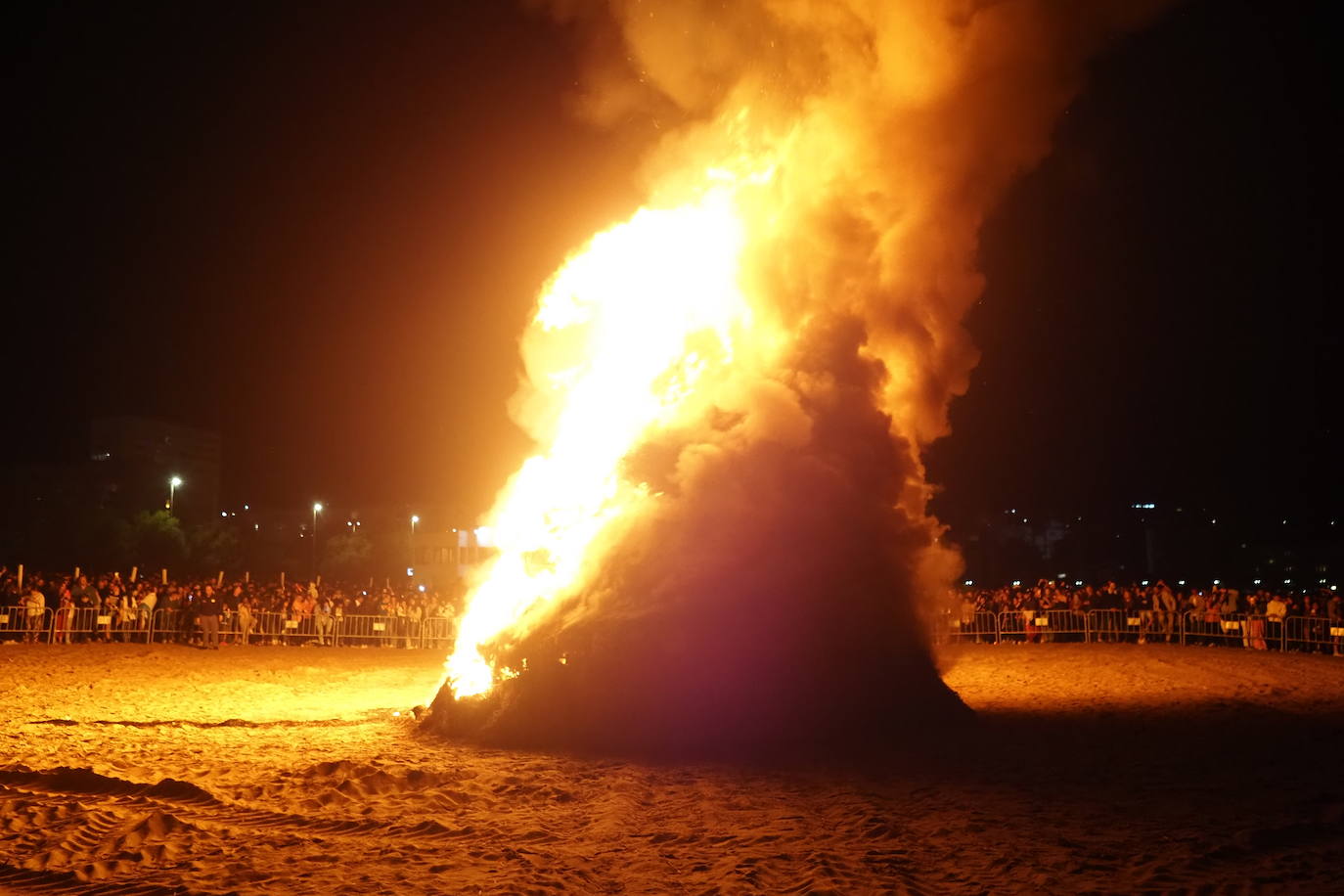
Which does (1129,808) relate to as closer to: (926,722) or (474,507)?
(926,722)

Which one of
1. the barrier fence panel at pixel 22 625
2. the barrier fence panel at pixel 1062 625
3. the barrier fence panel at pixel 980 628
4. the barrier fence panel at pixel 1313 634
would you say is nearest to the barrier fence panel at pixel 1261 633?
the barrier fence panel at pixel 1313 634

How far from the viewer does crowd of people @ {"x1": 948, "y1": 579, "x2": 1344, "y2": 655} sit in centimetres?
2723

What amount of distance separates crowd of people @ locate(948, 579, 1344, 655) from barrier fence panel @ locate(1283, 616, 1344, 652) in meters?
0.02

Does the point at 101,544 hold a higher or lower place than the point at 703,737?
higher

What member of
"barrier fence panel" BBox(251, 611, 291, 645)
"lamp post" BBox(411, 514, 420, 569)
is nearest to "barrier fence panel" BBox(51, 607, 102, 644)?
"barrier fence panel" BBox(251, 611, 291, 645)

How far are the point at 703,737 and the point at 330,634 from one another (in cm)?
2058

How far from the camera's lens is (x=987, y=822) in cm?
954

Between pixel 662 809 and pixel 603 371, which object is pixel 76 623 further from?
pixel 662 809

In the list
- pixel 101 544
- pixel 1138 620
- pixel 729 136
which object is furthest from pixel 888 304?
pixel 101 544

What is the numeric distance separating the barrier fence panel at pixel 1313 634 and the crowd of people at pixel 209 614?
2360cm

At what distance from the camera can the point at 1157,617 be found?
29.9 meters

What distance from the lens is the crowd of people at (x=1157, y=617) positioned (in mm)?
27234

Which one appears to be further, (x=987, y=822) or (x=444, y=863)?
(x=987, y=822)

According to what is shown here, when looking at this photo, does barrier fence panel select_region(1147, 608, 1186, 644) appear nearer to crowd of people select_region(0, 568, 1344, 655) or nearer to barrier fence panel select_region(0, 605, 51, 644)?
crowd of people select_region(0, 568, 1344, 655)
